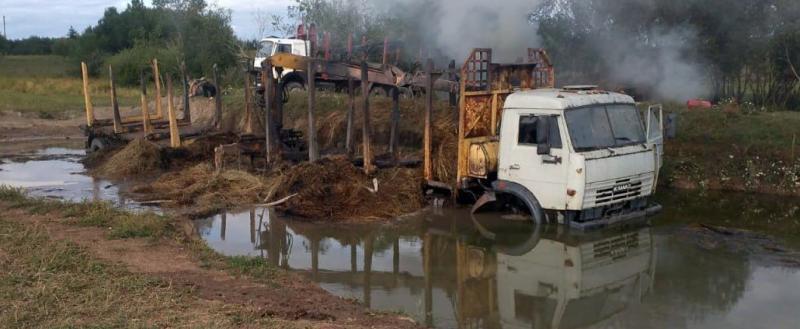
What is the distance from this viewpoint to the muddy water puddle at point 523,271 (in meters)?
8.09

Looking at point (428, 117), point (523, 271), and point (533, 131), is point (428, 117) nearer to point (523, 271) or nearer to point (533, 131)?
point (533, 131)

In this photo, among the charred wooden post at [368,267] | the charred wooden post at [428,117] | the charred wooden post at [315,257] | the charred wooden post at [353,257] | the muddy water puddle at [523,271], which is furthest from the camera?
the charred wooden post at [428,117]

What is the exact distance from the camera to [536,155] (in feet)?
37.0

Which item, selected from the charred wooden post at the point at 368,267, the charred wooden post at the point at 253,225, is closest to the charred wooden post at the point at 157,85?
the charred wooden post at the point at 253,225

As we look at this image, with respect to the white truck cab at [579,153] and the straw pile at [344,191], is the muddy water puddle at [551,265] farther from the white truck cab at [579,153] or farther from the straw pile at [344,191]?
the white truck cab at [579,153]

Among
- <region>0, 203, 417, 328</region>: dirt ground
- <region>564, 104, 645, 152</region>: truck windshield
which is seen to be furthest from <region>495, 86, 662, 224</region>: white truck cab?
<region>0, 203, 417, 328</region>: dirt ground

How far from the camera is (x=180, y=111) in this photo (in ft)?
87.0

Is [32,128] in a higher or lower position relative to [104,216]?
higher

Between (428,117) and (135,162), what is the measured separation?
7644 millimetres

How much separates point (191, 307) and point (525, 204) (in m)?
5.91

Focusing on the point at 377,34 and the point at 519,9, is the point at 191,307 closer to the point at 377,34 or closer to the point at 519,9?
the point at 519,9

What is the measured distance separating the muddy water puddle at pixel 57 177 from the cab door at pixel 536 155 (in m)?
6.28

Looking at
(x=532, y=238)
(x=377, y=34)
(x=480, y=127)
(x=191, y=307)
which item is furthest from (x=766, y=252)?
(x=377, y=34)

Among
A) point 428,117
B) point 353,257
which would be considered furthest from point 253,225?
point 428,117
